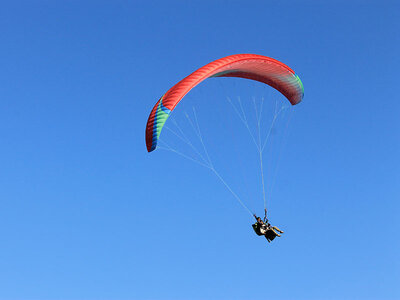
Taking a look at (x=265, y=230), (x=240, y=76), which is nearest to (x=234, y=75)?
(x=240, y=76)

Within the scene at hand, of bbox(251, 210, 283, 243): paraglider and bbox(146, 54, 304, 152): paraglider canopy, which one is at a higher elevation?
bbox(146, 54, 304, 152): paraglider canopy

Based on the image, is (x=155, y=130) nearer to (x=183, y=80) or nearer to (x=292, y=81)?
(x=183, y=80)

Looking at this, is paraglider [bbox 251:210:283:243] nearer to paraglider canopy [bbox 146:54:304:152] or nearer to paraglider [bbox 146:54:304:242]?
paraglider [bbox 146:54:304:242]

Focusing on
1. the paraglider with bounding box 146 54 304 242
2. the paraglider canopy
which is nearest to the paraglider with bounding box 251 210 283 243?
the paraglider with bounding box 146 54 304 242

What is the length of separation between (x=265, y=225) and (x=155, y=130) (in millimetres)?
7391

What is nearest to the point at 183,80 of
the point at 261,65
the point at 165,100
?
the point at 165,100

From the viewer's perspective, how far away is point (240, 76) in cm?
3612

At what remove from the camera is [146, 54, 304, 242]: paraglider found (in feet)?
101

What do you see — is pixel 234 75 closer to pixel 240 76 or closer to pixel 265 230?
pixel 240 76

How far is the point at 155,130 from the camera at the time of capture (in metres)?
30.7

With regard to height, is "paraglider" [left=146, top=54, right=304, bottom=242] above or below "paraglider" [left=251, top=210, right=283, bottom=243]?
above

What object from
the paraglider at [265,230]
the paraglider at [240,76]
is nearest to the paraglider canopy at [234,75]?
the paraglider at [240,76]

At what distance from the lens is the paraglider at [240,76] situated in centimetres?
3073

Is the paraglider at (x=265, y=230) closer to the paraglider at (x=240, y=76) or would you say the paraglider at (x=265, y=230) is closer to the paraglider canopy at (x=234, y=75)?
the paraglider at (x=240, y=76)
